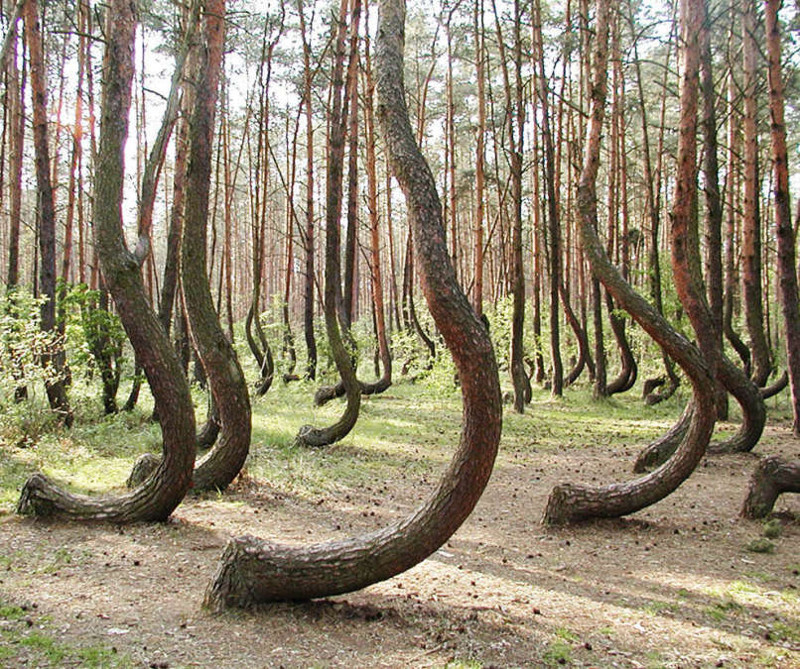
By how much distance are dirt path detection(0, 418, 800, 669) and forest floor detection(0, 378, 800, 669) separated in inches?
0.6

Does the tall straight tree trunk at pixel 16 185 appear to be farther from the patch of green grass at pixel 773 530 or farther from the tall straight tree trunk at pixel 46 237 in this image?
the patch of green grass at pixel 773 530

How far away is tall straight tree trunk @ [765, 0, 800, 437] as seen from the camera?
31.9 ft

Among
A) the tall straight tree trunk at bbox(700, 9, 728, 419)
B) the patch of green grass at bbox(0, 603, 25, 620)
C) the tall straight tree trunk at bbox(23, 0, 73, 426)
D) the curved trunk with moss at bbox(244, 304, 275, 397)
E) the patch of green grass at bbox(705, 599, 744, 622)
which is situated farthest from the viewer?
the curved trunk with moss at bbox(244, 304, 275, 397)

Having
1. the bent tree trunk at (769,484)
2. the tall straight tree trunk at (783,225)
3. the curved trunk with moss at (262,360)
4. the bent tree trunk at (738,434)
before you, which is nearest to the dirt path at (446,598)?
the bent tree trunk at (769,484)

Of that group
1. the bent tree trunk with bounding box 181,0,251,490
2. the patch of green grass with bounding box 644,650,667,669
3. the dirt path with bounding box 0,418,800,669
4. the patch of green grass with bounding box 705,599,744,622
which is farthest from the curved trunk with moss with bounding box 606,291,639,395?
the patch of green grass with bounding box 644,650,667,669

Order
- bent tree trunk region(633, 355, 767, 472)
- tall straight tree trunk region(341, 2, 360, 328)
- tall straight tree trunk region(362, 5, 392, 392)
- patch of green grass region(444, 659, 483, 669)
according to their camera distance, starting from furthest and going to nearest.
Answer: tall straight tree trunk region(362, 5, 392, 392)
tall straight tree trunk region(341, 2, 360, 328)
bent tree trunk region(633, 355, 767, 472)
patch of green grass region(444, 659, 483, 669)

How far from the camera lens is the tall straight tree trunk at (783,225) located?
9734mm

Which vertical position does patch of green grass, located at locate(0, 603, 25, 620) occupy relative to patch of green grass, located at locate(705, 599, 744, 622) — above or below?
above

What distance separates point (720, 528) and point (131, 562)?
5336 millimetres

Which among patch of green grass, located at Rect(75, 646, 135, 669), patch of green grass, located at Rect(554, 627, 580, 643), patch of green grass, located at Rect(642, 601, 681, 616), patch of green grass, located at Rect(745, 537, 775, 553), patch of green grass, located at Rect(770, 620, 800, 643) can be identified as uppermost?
patch of green grass, located at Rect(75, 646, 135, 669)

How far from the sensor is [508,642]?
12.5 feet

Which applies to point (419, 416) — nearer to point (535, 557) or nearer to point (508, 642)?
point (535, 557)

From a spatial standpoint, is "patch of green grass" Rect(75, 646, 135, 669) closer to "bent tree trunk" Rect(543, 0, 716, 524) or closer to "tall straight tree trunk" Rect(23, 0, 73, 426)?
"bent tree trunk" Rect(543, 0, 716, 524)

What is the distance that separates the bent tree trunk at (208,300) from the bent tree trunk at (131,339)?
3.45 feet
